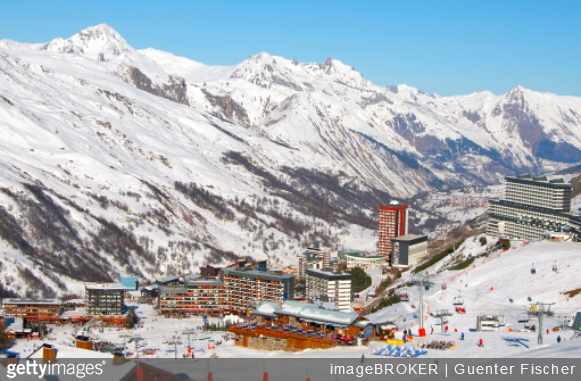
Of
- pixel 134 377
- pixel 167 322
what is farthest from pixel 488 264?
pixel 134 377

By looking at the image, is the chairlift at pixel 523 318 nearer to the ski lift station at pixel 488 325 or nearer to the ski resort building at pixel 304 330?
the ski lift station at pixel 488 325

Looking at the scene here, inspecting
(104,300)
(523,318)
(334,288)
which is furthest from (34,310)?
(523,318)

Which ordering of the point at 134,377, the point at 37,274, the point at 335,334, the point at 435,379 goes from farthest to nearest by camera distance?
the point at 37,274, the point at 335,334, the point at 435,379, the point at 134,377

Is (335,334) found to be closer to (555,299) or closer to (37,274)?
(555,299)

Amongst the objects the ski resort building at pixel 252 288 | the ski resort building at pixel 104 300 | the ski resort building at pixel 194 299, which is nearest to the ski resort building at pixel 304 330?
the ski resort building at pixel 252 288

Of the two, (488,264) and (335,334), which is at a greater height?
(488,264)

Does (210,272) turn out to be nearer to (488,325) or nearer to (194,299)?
(194,299)

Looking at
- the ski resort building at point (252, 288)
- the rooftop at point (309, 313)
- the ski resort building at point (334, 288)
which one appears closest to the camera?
the rooftop at point (309, 313)
